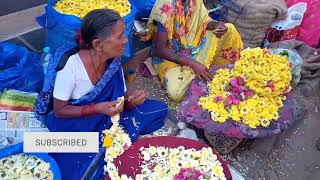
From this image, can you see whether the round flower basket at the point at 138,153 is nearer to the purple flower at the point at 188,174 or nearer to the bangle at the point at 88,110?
the purple flower at the point at 188,174

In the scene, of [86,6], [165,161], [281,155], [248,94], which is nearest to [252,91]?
[248,94]

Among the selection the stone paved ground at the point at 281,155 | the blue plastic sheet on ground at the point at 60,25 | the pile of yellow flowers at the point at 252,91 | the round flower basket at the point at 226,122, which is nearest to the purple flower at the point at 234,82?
the pile of yellow flowers at the point at 252,91

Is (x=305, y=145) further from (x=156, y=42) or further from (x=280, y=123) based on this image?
(x=156, y=42)

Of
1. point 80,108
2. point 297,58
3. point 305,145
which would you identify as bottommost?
point 305,145

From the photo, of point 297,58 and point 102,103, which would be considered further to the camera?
point 297,58

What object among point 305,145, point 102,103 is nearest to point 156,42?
point 102,103

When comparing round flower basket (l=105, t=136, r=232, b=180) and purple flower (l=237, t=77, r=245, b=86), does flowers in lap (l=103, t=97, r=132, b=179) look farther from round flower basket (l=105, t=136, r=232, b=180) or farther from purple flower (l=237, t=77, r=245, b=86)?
purple flower (l=237, t=77, r=245, b=86)

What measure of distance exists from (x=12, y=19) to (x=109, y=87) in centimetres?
153

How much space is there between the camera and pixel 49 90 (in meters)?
2.54

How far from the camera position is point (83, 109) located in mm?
2545

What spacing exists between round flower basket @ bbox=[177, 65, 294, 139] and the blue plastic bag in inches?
41.6

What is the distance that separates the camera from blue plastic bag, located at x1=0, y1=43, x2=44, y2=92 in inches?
116

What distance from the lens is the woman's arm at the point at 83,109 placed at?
8.24ft

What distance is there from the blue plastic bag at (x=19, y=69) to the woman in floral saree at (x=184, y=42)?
0.92m
